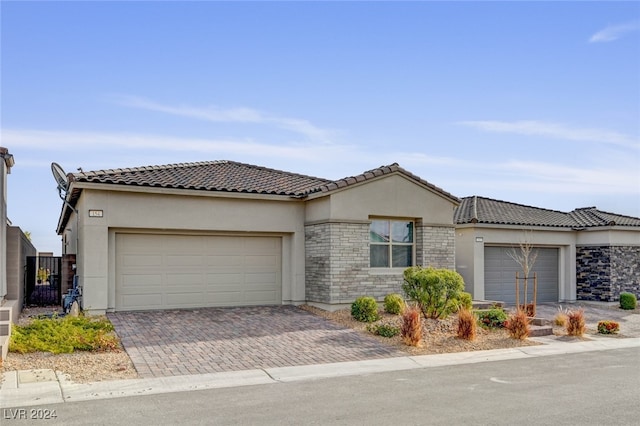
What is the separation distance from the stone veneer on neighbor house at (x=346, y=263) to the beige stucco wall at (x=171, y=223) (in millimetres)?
591

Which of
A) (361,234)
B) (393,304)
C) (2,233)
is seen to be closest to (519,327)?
(393,304)

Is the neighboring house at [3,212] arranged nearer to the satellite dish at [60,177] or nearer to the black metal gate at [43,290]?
the satellite dish at [60,177]

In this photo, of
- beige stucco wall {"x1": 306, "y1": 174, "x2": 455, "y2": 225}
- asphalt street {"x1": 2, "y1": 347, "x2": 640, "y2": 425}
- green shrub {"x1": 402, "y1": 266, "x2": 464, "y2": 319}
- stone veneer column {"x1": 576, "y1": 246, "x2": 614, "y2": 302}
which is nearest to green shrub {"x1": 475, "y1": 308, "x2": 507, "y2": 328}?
green shrub {"x1": 402, "y1": 266, "x2": 464, "y2": 319}

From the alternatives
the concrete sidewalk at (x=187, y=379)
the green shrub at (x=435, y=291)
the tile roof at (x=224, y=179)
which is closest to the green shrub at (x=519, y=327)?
the concrete sidewalk at (x=187, y=379)

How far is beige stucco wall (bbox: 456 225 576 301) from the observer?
2080cm

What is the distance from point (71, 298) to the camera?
50.0ft

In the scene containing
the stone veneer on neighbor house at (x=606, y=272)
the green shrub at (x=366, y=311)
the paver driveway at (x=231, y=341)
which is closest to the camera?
the paver driveway at (x=231, y=341)

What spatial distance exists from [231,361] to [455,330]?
6.35m

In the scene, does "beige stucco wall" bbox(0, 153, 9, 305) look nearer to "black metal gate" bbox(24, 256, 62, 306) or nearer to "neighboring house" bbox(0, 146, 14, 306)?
"neighboring house" bbox(0, 146, 14, 306)

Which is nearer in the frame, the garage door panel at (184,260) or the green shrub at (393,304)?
the green shrub at (393,304)

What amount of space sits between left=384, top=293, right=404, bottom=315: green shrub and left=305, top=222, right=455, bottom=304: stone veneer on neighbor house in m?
1.07

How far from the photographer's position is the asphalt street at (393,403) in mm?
7186

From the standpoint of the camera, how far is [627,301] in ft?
69.8

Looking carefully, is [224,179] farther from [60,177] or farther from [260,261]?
[60,177]
